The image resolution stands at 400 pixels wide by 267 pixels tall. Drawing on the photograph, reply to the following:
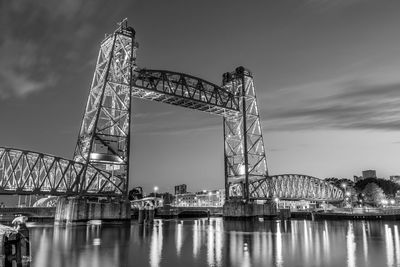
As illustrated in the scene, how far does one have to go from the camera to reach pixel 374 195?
311ft

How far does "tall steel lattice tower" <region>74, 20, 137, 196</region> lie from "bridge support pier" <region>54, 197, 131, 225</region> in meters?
1.49

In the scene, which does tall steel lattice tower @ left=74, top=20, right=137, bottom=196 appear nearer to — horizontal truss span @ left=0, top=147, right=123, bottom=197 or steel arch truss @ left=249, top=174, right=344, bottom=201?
horizontal truss span @ left=0, top=147, right=123, bottom=197

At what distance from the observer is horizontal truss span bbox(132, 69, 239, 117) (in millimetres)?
44875

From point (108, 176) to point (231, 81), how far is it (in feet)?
94.3

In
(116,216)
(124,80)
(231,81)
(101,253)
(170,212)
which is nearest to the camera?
(101,253)

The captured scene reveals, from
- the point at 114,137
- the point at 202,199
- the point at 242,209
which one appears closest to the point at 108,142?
the point at 114,137

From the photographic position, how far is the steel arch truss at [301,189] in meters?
80.5

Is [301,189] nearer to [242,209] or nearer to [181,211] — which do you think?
[181,211]

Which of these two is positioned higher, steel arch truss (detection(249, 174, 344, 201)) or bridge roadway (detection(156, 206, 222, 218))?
steel arch truss (detection(249, 174, 344, 201))

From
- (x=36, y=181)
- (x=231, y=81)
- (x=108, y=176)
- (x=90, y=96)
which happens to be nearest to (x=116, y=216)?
(x=108, y=176)

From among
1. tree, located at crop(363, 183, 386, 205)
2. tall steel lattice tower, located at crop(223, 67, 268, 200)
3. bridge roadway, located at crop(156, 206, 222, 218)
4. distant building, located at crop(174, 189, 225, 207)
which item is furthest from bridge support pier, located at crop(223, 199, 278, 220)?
distant building, located at crop(174, 189, 225, 207)

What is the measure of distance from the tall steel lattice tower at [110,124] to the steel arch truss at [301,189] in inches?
1242

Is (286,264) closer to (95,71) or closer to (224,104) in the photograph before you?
(95,71)

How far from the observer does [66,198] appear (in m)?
39.8
